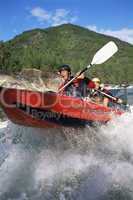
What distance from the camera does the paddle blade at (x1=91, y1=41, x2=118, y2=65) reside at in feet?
27.8

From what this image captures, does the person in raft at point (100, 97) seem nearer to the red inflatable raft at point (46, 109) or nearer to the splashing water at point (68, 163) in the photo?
the splashing water at point (68, 163)

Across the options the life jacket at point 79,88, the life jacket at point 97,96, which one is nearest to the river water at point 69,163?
the life jacket at point 97,96

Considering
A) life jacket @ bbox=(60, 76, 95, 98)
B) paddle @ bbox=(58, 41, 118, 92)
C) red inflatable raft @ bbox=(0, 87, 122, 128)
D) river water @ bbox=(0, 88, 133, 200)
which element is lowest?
river water @ bbox=(0, 88, 133, 200)

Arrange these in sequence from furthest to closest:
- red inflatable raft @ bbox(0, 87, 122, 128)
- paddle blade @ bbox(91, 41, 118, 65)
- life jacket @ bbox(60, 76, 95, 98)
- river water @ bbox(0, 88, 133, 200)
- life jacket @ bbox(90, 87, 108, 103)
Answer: paddle blade @ bbox(91, 41, 118, 65) < life jacket @ bbox(90, 87, 108, 103) < life jacket @ bbox(60, 76, 95, 98) < red inflatable raft @ bbox(0, 87, 122, 128) < river water @ bbox(0, 88, 133, 200)

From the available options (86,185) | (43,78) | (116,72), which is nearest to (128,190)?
(86,185)

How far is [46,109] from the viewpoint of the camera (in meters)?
A: 6.41

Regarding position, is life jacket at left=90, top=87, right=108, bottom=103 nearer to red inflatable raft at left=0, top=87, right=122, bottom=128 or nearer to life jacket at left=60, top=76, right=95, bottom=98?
life jacket at left=60, top=76, right=95, bottom=98

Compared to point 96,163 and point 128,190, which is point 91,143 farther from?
point 128,190

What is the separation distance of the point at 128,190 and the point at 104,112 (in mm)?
2246

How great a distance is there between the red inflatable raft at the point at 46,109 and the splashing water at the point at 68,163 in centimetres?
26

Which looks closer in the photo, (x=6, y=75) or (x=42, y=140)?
(x=42, y=140)

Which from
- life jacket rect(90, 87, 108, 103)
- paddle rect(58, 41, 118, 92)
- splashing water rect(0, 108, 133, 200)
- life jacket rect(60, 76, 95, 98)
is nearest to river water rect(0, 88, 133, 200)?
splashing water rect(0, 108, 133, 200)

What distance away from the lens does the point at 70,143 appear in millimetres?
7223

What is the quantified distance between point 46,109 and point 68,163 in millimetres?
1106
